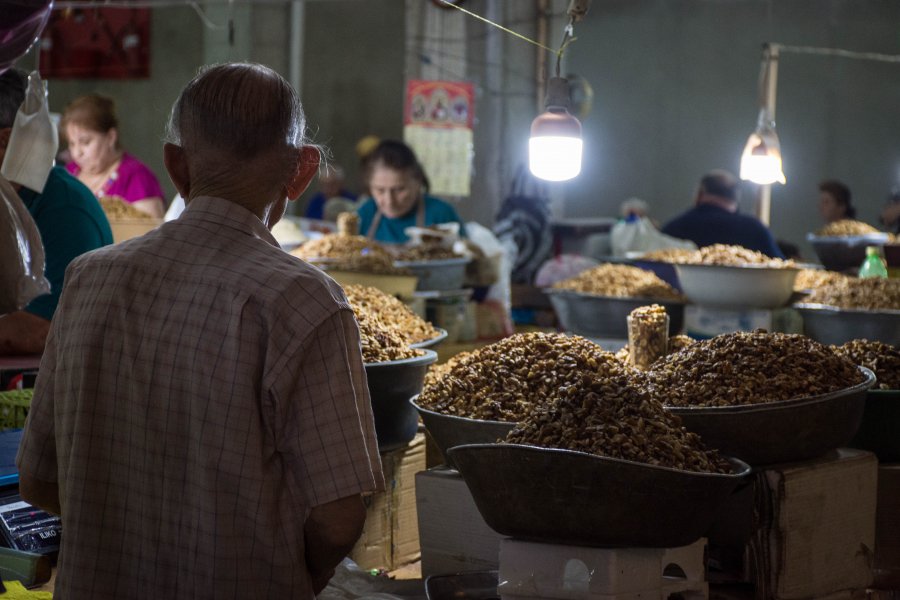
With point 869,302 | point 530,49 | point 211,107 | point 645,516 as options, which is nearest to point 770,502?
point 645,516

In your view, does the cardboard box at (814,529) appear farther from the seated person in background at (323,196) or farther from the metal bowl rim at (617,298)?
the seated person in background at (323,196)

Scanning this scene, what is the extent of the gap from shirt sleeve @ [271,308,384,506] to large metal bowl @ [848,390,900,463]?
1.70 metres

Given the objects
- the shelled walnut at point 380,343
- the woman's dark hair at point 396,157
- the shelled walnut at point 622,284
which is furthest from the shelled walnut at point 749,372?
the woman's dark hair at point 396,157

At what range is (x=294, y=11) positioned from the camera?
12055 mm

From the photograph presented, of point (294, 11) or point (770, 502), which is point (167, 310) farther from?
point (294, 11)

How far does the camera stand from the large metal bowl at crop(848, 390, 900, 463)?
2.59m

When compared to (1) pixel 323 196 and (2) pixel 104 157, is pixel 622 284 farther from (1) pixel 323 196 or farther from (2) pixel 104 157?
(1) pixel 323 196

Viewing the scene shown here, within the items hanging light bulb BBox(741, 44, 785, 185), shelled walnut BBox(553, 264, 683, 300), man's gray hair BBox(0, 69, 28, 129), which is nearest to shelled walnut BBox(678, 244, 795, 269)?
shelled walnut BBox(553, 264, 683, 300)

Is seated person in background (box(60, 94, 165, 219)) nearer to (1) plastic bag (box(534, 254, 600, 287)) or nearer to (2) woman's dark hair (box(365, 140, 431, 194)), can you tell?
(2) woman's dark hair (box(365, 140, 431, 194))

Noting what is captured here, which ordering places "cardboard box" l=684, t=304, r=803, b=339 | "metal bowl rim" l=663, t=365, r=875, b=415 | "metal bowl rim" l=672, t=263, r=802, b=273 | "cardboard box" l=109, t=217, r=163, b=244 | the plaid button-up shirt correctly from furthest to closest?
"cardboard box" l=684, t=304, r=803, b=339 < "metal bowl rim" l=672, t=263, r=802, b=273 < "cardboard box" l=109, t=217, r=163, b=244 < "metal bowl rim" l=663, t=365, r=875, b=415 < the plaid button-up shirt

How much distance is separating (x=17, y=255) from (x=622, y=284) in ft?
10.5

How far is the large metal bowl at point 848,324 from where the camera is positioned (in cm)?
404

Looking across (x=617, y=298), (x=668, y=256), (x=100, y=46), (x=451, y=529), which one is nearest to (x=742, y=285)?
(x=617, y=298)

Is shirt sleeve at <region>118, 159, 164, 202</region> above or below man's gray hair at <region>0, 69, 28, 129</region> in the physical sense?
below
